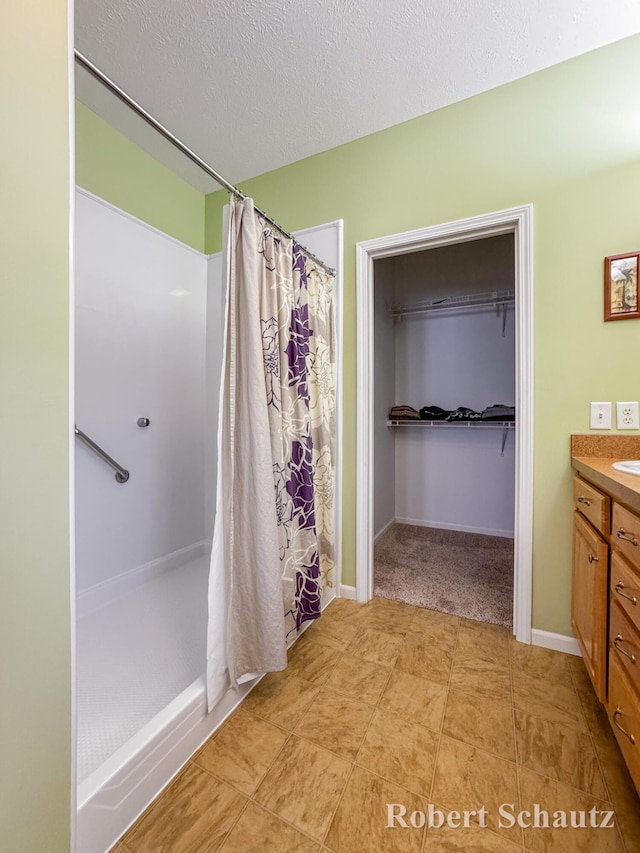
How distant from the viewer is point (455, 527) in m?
3.24

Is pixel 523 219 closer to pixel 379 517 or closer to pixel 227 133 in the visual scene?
pixel 227 133

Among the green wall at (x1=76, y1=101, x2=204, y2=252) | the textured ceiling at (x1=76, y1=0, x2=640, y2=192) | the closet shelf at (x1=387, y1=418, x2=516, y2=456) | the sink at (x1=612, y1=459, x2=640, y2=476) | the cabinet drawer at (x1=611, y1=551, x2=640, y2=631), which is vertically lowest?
the cabinet drawer at (x1=611, y1=551, x2=640, y2=631)

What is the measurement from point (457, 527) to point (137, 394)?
9.54ft

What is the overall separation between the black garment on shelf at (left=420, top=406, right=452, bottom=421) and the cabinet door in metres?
1.69

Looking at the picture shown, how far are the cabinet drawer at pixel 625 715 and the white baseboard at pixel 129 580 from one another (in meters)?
2.24

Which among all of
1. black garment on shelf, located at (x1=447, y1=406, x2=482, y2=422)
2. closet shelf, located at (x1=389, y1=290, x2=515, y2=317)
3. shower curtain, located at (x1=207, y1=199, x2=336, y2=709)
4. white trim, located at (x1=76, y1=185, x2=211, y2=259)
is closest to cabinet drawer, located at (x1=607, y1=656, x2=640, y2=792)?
shower curtain, located at (x1=207, y1=199, x2=336, y2=709)

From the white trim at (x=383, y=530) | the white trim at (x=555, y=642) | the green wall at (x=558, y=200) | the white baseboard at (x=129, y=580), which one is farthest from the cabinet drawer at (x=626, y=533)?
the white baseboard at (x=129, y=580)

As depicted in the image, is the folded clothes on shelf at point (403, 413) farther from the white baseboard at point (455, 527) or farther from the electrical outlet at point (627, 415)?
the electrical outlet at point (627, 415)

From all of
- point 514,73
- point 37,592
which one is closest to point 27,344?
point 37,592

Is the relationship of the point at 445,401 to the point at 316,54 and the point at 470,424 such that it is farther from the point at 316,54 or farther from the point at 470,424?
the point at 316,54

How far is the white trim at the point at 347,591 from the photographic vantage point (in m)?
2.02

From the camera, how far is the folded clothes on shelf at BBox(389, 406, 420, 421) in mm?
3186

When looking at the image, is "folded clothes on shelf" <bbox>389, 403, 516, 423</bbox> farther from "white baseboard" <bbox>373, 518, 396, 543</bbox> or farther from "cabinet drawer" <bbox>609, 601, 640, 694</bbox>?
"cabinet drawer" <bbox>609, 601, 640, 694</bbox>

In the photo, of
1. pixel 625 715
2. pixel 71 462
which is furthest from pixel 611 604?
pixel 71 462
